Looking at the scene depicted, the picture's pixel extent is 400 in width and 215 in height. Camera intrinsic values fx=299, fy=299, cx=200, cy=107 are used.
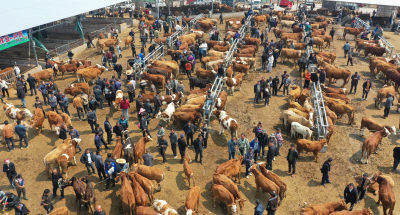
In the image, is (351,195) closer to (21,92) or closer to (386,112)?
(386,112)

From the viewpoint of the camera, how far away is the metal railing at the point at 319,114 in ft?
→ 45.6

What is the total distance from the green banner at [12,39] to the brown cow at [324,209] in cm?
2186

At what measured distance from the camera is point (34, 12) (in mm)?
23766

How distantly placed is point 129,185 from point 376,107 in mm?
15613

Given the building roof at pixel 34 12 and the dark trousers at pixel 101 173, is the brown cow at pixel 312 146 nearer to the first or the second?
the dark trousers at pixel 101 173

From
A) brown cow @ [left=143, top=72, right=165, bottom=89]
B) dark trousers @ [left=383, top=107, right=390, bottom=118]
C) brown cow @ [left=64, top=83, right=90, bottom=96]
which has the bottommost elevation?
dark trousers @ [left=383, top=107, right=390, bottom=118]

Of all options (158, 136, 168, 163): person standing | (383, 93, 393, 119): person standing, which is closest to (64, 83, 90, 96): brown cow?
(158, 136, 168, 163): person standing

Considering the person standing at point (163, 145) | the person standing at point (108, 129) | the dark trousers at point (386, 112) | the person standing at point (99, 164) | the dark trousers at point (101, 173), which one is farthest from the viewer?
the dark trousers at point (386, 112)

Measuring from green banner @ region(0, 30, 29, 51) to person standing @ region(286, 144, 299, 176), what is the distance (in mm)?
20466

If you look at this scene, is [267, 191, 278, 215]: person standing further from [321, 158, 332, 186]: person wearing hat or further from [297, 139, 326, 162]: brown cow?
[297, 139, 326, 162]: brown cow

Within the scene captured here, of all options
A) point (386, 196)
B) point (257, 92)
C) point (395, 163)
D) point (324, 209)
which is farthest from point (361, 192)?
point (257, 92)

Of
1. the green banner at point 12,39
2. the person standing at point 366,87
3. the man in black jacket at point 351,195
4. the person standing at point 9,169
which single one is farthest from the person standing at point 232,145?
the green banner at point 12,39

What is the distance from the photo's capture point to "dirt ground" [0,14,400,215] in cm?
1086

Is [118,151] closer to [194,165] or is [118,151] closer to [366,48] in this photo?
[194,165]
